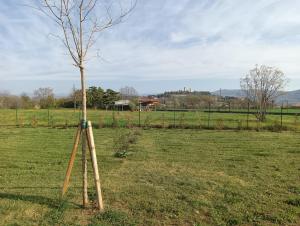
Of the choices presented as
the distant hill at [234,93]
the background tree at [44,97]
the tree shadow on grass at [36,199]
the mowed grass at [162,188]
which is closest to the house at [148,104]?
the distant hill at [234,93]

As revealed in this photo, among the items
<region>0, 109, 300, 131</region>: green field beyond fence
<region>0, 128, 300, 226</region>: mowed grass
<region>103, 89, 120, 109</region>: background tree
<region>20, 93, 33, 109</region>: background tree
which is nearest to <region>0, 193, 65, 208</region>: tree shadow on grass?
<region>0, 128, 300, 226</region>: mowed grass

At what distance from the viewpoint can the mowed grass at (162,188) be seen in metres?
5.04

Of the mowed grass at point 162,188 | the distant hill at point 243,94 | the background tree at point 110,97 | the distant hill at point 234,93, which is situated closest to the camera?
the mowed grass at point 162,188

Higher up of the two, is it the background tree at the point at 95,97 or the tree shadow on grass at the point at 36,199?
the background tree at the point at 95,97

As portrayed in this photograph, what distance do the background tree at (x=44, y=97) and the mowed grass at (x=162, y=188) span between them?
43.2 metres

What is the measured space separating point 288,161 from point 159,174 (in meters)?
4.33

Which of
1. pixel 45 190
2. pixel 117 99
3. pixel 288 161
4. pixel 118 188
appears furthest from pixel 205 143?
pixel 117 99

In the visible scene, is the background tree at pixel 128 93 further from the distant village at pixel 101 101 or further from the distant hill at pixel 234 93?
the distant hill at pixel 234 93

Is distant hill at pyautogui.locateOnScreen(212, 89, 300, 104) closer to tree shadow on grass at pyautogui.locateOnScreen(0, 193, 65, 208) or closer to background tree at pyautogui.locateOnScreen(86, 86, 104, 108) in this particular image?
background tree at pyautogui.locateOnScreen(86, 86, 104, 108)

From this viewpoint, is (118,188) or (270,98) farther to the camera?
(270,98)

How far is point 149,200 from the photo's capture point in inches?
229

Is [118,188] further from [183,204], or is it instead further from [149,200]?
[183,204]

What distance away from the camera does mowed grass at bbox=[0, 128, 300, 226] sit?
5.04 metres

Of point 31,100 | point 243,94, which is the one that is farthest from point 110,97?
point 243,94
